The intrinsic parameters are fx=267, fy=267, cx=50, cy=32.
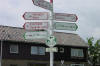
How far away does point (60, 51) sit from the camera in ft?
150

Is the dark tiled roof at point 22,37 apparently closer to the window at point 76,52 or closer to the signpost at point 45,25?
the window at point 76,52

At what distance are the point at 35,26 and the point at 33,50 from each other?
105 feet

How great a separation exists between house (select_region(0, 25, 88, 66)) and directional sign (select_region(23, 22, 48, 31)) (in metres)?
24.6

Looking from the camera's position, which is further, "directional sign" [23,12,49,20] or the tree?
the tree

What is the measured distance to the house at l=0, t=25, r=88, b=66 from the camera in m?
38.4

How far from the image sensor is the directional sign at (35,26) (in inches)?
380

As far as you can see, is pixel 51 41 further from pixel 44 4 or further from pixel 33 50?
pixel 33 50

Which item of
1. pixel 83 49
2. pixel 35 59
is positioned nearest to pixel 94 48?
pixel 83 49

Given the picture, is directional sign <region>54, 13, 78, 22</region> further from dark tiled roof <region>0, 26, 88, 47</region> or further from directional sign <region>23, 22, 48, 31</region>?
dark tiled roof <region>0, 26, 88, 47</region>

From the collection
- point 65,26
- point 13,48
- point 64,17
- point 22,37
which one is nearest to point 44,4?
point 64,17

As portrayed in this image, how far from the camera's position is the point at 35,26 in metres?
9.68

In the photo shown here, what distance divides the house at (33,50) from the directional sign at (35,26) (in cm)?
2463

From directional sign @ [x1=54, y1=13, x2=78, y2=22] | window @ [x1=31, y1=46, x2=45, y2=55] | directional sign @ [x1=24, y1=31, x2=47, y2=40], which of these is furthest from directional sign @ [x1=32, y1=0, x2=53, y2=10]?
window @ [x1=31, y1=46, x2=45, y2=55]

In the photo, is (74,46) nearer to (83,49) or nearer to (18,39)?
(83,49)
